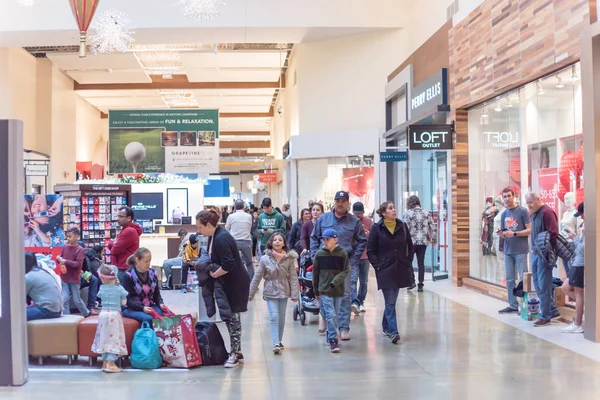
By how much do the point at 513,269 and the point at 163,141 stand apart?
584 inches

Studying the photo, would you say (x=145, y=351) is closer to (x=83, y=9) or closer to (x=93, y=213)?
(x=83, y=9)

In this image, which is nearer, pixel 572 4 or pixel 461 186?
pixel 572 4

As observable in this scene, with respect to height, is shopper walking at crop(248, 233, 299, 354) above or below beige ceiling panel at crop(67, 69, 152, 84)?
below

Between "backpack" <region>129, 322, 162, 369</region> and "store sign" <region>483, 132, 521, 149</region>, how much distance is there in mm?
6687

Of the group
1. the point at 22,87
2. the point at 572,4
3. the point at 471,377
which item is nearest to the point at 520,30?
the point at 572,4

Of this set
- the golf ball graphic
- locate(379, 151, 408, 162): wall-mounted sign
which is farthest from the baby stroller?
the golf ball graphic

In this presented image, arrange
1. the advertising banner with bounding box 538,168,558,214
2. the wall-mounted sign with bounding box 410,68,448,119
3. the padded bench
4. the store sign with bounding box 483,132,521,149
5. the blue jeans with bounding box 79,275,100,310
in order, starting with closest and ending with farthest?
the padded bench → the advertising banner with bounding box 538,168,558,214 → the blue jeans with bounding box 79,275,100,310 → the store sign with bounding box 483,132,521,149 → the wall-mounted sign with bounding box 410,68,448,119

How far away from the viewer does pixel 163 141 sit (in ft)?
74.1

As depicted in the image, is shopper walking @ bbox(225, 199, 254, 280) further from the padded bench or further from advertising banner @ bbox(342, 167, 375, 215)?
advertising banner @ bbox(342, 167, 375, 215)

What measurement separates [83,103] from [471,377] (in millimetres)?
28422

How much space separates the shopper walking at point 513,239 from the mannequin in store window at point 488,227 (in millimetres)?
1846

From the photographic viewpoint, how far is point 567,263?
8.70 m

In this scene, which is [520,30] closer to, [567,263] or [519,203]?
[519,203]

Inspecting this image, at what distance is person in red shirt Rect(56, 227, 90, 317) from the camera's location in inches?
376
